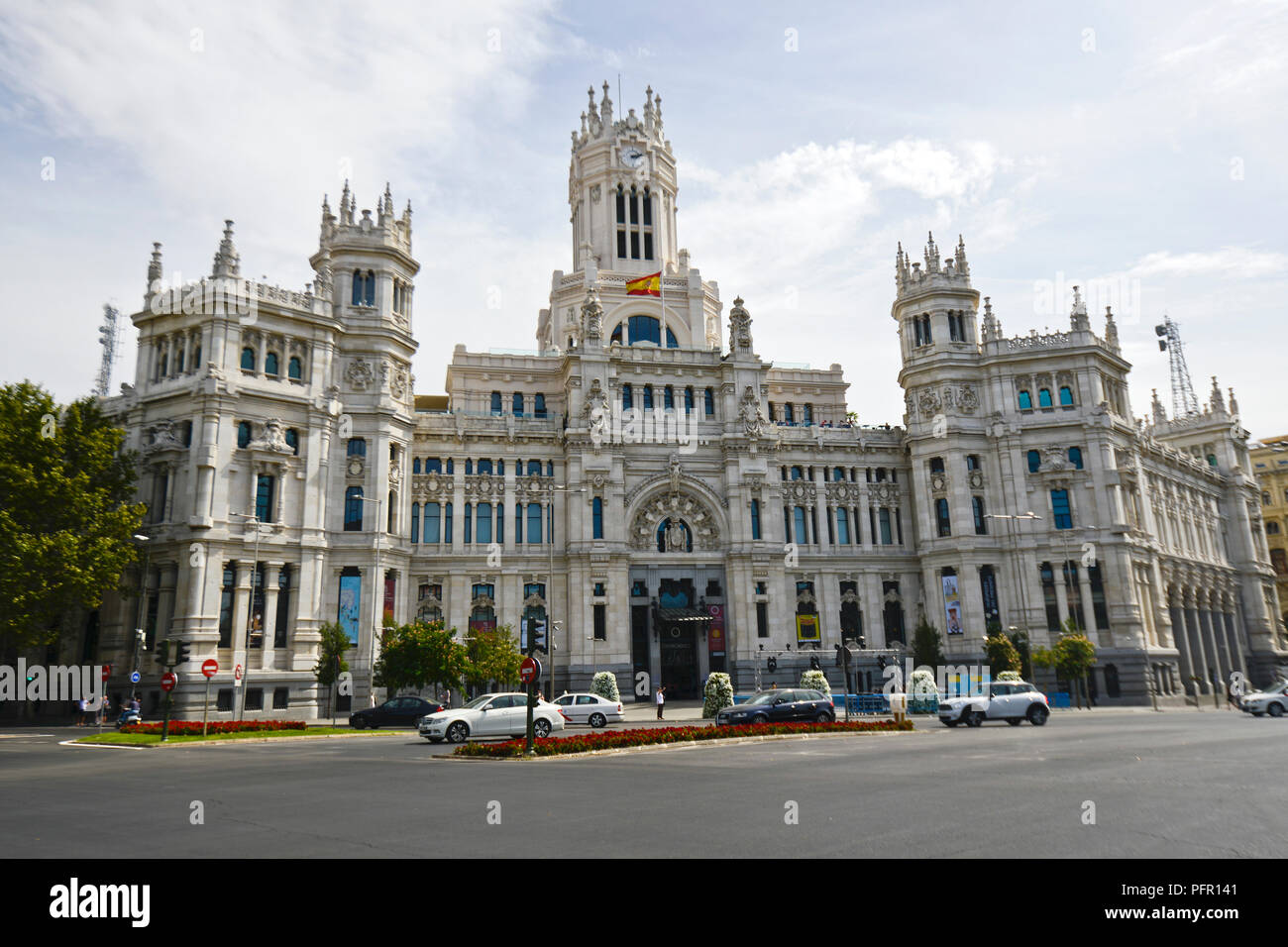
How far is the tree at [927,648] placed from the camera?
57594mm

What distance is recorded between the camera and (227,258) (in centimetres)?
4997

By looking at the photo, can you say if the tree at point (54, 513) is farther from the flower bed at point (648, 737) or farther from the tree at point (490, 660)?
the flower bed at point (648, 737)

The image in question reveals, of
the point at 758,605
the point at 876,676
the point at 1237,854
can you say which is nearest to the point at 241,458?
the point at 758,605

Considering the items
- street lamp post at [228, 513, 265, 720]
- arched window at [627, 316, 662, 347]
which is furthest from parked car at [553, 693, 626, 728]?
arched window at [627, 316, 662, 347]

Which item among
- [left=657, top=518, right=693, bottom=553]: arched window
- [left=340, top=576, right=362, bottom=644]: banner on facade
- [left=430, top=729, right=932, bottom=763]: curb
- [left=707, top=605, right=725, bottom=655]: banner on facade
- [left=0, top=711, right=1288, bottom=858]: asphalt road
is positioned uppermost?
[left=657, top=518, right=693, bottom=553]: arched window

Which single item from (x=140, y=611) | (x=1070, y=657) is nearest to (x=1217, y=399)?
(x=1070, y=657)

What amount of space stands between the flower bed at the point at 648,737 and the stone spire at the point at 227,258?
117ft

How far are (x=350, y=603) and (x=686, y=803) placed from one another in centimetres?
4072

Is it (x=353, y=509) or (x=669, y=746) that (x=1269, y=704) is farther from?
(x=353, y=509)

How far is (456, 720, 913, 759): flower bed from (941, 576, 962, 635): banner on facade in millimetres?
28784

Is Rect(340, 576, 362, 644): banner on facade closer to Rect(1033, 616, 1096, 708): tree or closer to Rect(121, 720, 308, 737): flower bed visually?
Rect(121, 720, 308, 737): flower bed

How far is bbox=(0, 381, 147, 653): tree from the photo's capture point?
130 feet

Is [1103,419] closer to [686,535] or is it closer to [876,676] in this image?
[876,676]

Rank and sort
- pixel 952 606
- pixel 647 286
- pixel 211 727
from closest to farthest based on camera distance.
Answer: pixel 211 727
pixel 952 606
pixel 647 286
